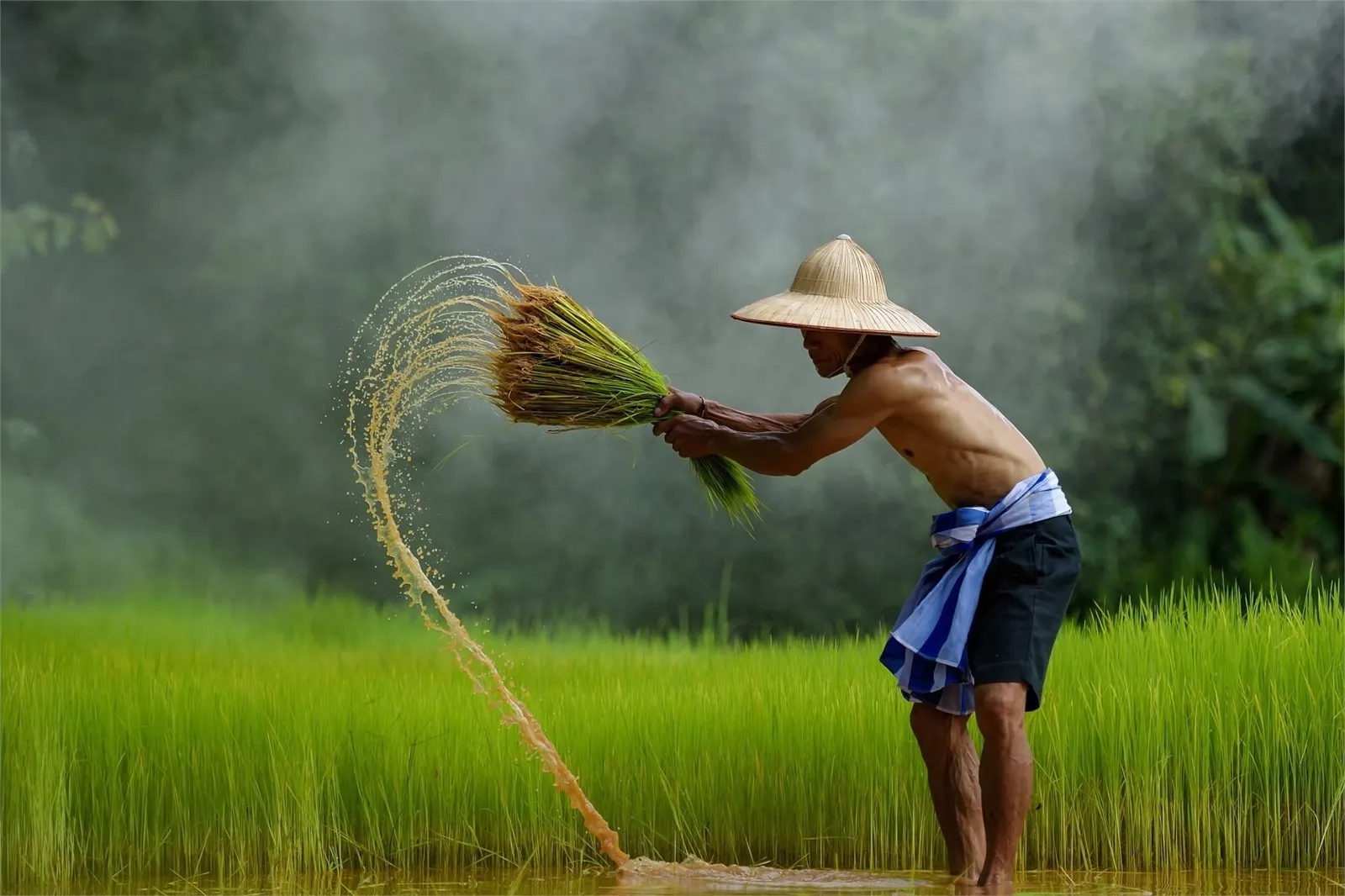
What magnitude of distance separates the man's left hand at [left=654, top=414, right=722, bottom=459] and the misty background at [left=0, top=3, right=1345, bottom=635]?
4.10 meters

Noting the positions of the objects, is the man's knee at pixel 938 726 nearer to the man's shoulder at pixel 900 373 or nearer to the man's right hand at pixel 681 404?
the man's shoulder at pixel 900 373

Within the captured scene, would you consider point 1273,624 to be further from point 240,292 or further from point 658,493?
point 240,292

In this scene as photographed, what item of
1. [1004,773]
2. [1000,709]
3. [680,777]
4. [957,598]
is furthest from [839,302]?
[680,777]

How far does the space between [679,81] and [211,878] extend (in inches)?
212

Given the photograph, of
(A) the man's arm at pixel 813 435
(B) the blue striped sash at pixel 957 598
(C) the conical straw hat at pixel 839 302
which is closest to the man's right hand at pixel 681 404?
(A) the man's arm at pixel 813 435

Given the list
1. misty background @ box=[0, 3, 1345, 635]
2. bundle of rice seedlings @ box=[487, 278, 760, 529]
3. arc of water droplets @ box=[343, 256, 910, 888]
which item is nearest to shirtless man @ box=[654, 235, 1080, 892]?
bundle of rice seedlings @ box=[487, 278, 760, 529]

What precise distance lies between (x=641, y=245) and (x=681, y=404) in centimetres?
442

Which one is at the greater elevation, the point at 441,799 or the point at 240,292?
the point at 240,292

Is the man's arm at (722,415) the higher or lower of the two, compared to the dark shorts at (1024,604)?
higher

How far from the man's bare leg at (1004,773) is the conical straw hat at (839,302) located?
0.86m

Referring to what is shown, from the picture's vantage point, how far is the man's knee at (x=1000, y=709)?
3.47m

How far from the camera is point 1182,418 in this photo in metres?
8.02

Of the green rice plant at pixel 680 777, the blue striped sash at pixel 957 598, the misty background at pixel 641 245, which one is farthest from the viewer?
the misty background at pixel 641 245

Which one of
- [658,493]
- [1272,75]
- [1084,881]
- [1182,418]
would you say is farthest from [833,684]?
[1272,75]
